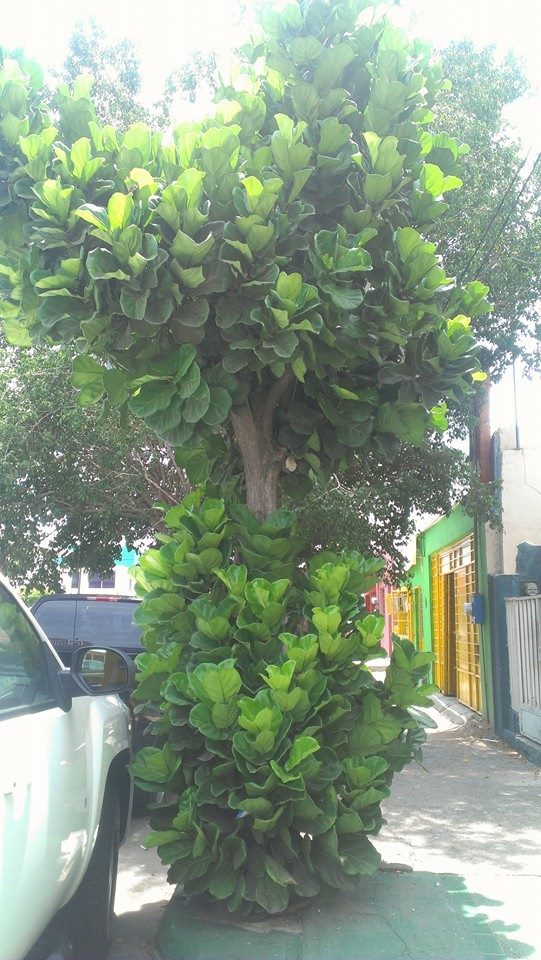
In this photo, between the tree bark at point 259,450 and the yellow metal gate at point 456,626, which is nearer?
the tree bark at point 259,450

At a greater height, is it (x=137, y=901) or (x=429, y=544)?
(x=429, y=544)

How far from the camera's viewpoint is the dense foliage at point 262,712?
4258mm

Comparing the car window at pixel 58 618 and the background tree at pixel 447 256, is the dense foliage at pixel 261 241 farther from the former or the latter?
the background tree at pixel 447 256

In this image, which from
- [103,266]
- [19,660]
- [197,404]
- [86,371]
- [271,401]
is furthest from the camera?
[271,401]

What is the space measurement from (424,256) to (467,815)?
Result: 5.70 metres

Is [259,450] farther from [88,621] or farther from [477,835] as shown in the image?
[477,835]

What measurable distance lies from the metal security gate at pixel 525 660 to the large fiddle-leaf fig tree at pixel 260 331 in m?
6.87

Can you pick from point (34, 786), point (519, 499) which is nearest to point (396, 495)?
point (519, 499)

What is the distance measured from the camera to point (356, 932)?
4.31m

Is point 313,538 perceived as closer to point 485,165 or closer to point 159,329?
point 485,165

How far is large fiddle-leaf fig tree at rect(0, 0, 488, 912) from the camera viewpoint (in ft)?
14.1

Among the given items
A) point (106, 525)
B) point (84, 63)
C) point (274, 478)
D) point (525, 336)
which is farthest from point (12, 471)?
point (274, 478)

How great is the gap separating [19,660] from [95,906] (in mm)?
1452

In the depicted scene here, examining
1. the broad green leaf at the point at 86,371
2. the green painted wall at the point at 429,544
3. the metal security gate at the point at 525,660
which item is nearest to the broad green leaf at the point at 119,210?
the broad green leaf at the point at 86,371
